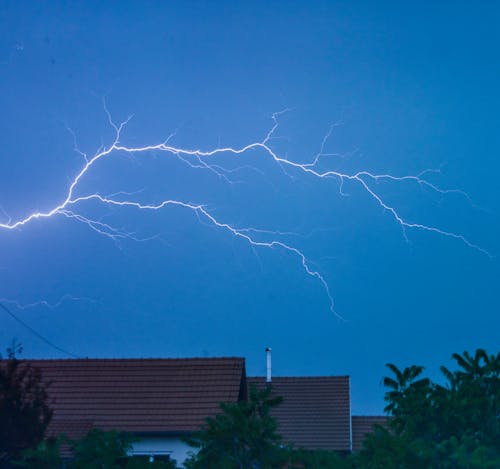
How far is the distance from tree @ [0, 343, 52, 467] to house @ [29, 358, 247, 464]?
7.61 meters

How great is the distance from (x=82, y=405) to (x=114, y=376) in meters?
1.34

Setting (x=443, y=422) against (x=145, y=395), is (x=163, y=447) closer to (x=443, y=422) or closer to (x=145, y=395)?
(x=145, y=395)

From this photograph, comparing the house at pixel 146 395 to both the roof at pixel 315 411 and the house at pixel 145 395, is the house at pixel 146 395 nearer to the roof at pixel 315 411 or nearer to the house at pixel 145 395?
the house at pixel 145 395

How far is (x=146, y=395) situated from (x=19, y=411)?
9.72 metres

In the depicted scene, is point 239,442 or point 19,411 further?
point 19,411

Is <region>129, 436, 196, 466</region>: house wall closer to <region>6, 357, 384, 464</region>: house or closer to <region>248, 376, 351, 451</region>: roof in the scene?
<region>6, 357, 384, 464</region>: house

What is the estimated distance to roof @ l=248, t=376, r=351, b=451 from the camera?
24.4 m

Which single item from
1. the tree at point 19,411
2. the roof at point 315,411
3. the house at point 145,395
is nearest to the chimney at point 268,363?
the roof at point 315,411

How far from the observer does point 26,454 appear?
27.1 feet

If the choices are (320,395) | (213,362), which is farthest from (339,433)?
(213,362)

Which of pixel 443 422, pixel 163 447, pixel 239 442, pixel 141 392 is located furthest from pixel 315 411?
pixel 239 442

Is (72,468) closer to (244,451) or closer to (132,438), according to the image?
(132,438)

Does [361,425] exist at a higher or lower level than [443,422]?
higher

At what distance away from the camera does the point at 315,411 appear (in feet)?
85.6
